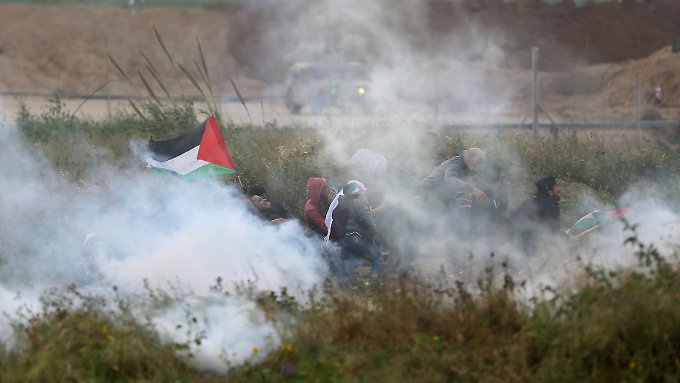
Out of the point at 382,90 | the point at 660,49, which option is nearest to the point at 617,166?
the point at 382,90

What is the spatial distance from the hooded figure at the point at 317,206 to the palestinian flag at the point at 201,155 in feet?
4.30

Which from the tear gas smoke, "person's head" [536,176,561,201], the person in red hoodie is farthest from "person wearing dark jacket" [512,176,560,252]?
the tear gas smoke

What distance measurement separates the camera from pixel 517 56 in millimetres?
45344

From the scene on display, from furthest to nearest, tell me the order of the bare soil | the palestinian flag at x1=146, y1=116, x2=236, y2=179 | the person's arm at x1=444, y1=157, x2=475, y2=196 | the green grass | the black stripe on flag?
the bare soil < the black stripe on flag < the palestinian flag at x1=146, y1=116, x2=236, y2=179 < the person's arm at x1=444, y1=157, x2=475, y2=196 < the green grass

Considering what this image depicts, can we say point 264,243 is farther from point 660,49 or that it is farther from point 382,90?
point 660,49

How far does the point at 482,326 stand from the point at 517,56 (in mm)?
39228

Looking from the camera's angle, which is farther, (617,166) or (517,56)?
(517,56)

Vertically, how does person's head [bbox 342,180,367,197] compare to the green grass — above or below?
above

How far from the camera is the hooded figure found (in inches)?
422

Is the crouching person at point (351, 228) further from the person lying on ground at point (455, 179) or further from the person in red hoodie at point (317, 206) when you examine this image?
the person lying on ground at point (455, 179)

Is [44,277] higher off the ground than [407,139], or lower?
lower

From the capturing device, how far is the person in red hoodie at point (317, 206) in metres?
10.7

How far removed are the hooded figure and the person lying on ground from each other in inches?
52.2

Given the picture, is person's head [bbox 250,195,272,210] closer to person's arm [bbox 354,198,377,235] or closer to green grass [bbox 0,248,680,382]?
person's arm [bbox 354,198,377,235]
